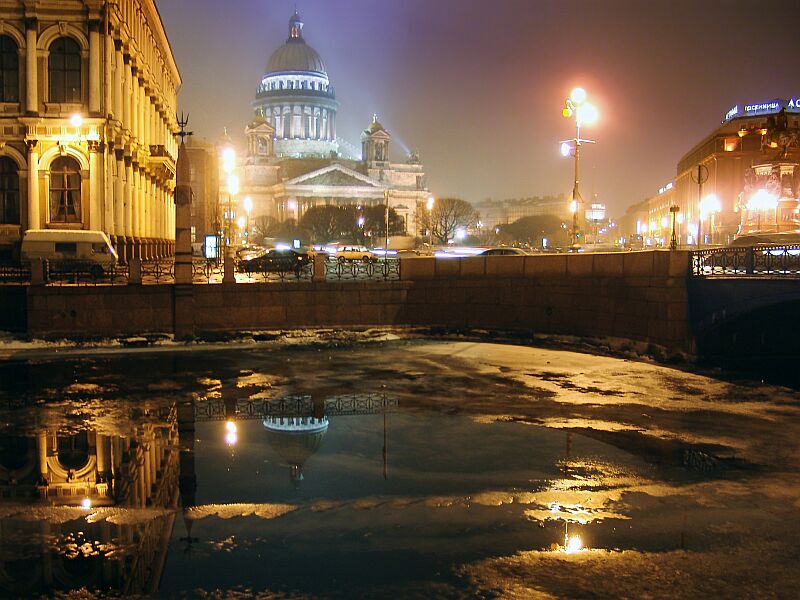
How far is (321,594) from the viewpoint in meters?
7.96

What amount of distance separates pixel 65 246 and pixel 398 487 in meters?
34.2

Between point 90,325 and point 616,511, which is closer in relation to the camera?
point 616,511

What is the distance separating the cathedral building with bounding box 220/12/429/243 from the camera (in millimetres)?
155625

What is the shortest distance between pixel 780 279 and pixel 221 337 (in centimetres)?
1665

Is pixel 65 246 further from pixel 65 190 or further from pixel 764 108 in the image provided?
pixel 764 108

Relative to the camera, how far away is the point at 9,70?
44.6m

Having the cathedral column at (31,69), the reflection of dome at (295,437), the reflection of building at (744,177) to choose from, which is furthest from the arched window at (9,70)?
the reflection of dome at (295,437)

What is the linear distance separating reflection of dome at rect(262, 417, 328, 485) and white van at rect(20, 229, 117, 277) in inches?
1105

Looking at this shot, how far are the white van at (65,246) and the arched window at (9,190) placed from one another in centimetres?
435

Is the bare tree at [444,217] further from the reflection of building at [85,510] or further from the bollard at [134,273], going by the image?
the reflection of building at [85,510]

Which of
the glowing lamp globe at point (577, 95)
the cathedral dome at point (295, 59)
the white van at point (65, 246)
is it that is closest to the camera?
the glowing lamp globe at point (577, 95)

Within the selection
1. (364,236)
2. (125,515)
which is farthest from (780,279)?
(364,236)

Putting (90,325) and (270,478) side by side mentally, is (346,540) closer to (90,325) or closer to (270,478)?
(270,478)

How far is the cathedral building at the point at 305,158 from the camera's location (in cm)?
15562
